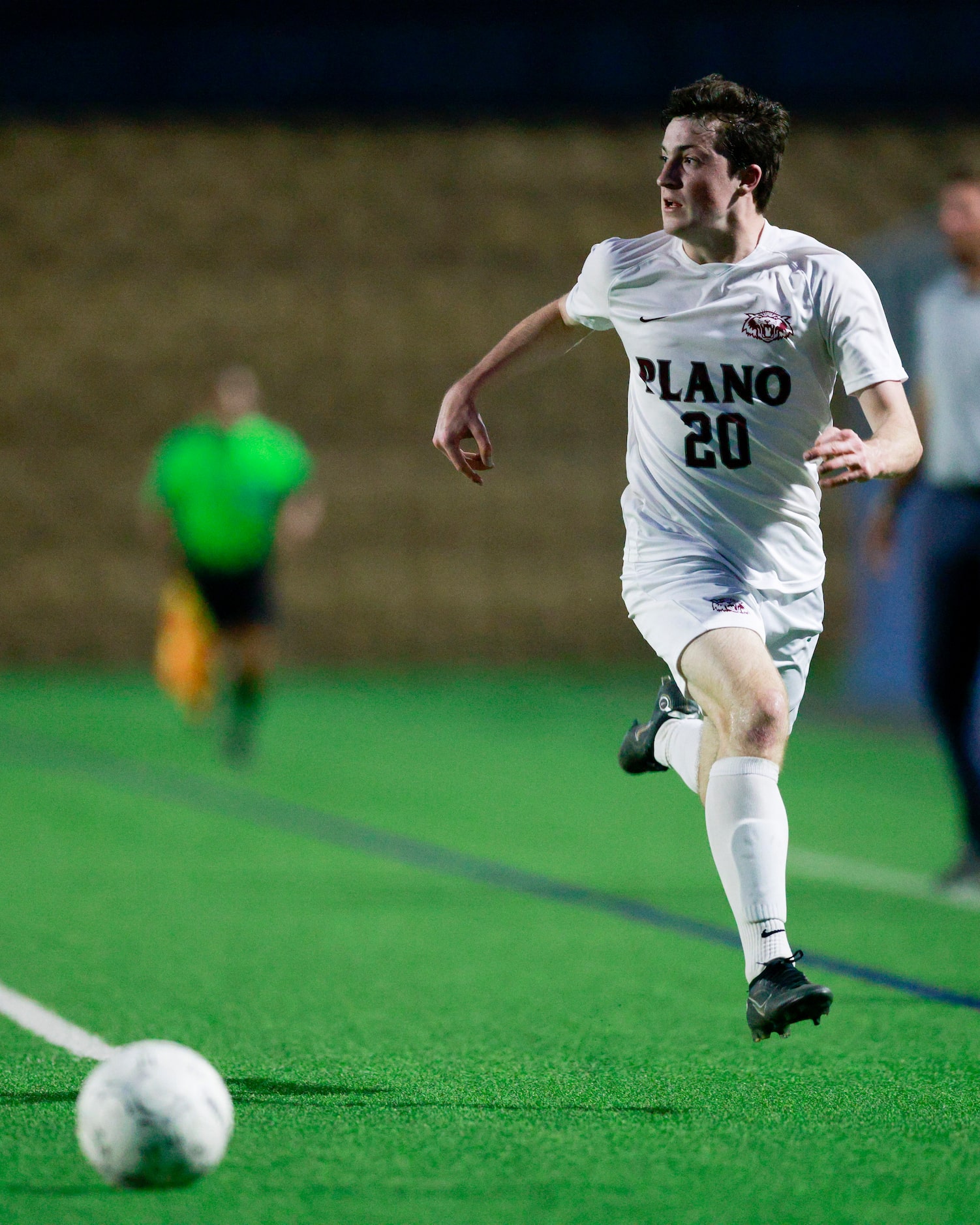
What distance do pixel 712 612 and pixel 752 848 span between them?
0.51 m

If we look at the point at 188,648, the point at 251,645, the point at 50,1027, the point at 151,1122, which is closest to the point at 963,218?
the point at 50,1027

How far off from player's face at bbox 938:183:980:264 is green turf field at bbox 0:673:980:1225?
87.7 inches

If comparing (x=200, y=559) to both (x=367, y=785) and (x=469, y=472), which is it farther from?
(x=469, y=472)

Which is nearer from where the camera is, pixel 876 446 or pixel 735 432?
pixel 876 446

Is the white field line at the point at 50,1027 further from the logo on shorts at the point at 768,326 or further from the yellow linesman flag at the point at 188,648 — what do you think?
the yellow linesman flag at the point at 188,648

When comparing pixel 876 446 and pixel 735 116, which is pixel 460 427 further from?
pixel 876 446

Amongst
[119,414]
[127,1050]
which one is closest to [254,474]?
[119,414]

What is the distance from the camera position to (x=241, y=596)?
1176 centimetres

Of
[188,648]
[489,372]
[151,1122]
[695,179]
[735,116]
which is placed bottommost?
[188,648]

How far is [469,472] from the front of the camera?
4336 mm

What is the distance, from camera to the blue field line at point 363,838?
541 centimetres

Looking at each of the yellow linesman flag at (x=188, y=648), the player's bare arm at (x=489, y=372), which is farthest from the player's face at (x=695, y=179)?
the yellow linesman flag at (x=188, y=648)

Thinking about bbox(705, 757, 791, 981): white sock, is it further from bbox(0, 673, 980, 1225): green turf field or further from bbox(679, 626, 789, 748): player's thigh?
bbox(0, 673, 980, 1225): green turf field

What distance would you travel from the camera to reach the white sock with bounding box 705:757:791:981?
3.80 metres
